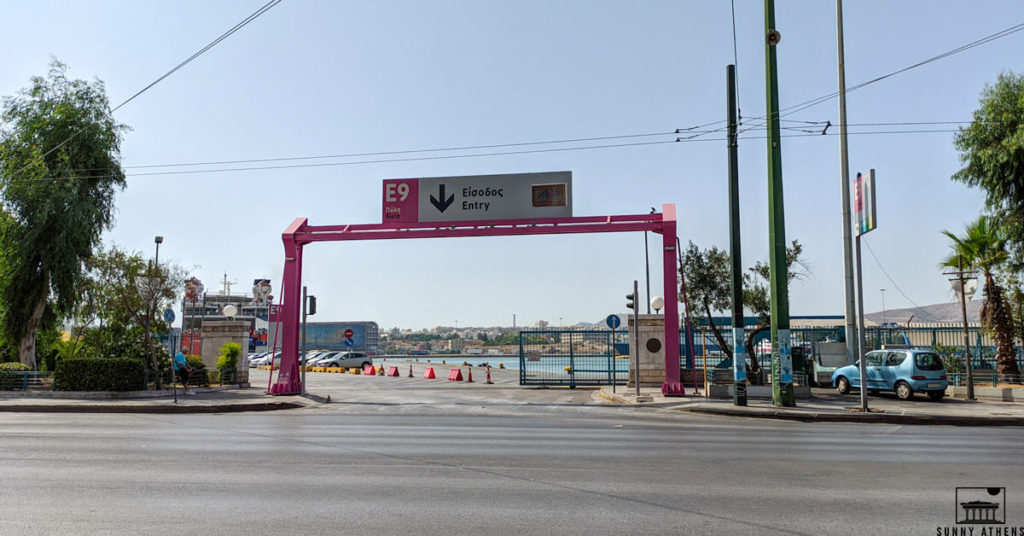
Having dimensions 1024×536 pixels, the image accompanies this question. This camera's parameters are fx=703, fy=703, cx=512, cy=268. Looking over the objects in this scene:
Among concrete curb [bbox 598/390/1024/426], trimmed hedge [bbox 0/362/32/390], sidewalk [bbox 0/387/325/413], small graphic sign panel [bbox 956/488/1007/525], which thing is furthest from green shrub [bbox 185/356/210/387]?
small graphic sign panel [bbox 956/488/1007/525]

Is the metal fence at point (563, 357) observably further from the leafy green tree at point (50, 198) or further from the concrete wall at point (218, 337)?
the leafy green tree at point (50, 198)

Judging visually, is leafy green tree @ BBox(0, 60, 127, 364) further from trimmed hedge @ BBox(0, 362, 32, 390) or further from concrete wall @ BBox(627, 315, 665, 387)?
concrete wall @ BBox(627, 315, 665, 387)

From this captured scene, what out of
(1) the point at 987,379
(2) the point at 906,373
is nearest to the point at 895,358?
(2) the point at 906,373

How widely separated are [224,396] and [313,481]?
1558cm

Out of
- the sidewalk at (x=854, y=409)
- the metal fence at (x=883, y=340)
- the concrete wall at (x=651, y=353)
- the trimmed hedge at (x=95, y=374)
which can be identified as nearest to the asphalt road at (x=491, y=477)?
the sidewalk at (x=854, y=409)

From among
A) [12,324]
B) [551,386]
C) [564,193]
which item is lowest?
[551,386]

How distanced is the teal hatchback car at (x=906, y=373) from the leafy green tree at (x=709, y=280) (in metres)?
4.96

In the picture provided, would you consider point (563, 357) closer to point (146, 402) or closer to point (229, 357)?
point (229, 357)

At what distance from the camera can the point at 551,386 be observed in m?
27.7

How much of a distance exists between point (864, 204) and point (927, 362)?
6219 millimetres

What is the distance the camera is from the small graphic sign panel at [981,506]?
5.92 metres

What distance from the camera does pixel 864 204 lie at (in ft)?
57.1

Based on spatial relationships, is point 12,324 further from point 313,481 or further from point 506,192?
point 313,481

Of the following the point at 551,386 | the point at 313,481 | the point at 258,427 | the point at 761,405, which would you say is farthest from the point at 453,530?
the point at 551,386
